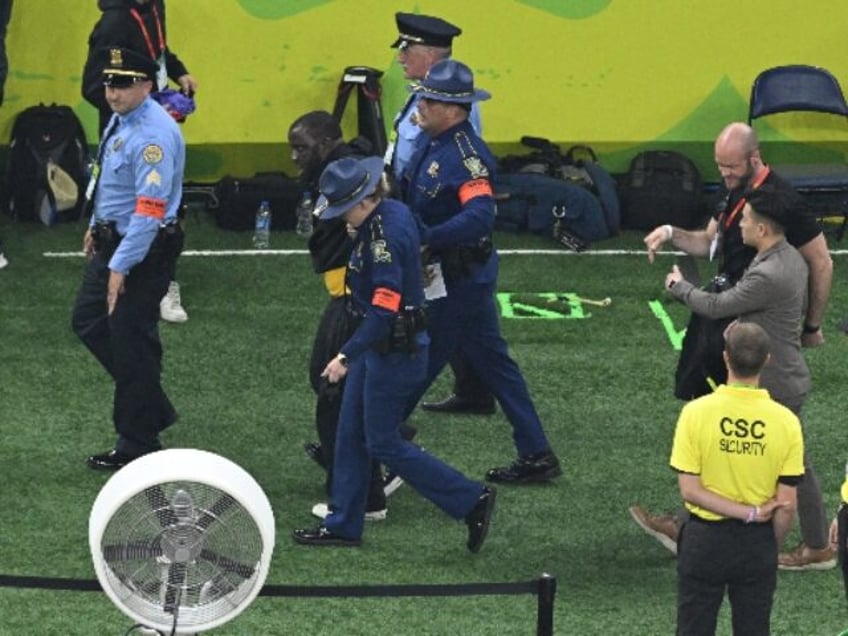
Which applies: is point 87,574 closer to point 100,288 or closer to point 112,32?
point 100,288

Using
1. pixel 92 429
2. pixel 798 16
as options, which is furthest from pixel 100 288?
pixel 798 16

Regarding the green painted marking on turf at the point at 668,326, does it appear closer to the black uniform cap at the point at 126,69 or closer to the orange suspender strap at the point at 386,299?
the orange suspender strap at the point at 386,299

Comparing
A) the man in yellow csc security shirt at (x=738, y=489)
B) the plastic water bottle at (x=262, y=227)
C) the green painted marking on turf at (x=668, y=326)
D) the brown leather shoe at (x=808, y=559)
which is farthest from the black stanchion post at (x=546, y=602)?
the plastic water bottle at (x=262, y=227)

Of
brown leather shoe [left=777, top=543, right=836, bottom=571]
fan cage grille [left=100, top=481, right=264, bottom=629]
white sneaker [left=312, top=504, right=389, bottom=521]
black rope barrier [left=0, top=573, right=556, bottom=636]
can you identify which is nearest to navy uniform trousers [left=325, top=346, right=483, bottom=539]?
white sneaker [left=312, top=504, right=389, bottom=521]

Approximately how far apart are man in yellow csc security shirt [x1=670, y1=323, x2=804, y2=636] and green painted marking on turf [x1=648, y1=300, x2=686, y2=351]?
472 centimetres

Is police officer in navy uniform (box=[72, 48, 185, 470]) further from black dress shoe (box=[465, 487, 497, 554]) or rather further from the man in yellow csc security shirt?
the man in yellow csc security shirt

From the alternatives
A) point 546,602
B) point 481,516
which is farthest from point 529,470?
point 546,602

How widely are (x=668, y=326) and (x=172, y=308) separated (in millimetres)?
2917

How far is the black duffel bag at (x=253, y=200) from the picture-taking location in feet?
48.5

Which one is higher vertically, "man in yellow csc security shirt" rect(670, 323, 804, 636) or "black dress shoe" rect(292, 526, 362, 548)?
"man in yellow csc security shirt" rect(670, 323, 804, 636)

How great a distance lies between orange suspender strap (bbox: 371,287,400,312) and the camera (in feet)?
30.2

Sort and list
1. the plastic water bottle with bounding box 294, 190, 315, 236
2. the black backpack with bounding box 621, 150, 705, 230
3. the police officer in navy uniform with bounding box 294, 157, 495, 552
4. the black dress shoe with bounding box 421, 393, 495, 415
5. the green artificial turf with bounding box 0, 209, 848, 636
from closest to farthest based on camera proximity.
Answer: the green artificial turf with bounding box 0, 209, 848, 636 < the police officer in navy uniform with bounding box 294, 157, 495, 552 < the black dress shoe with bounding box 421, 393, 495, 415 < the plastic water bottle with bounding box 294, 190, 315, 236 < the black backpack with bounding box 621, 150, 705, 230

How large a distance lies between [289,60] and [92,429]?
4.72 m

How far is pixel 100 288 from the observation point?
10516 mm
